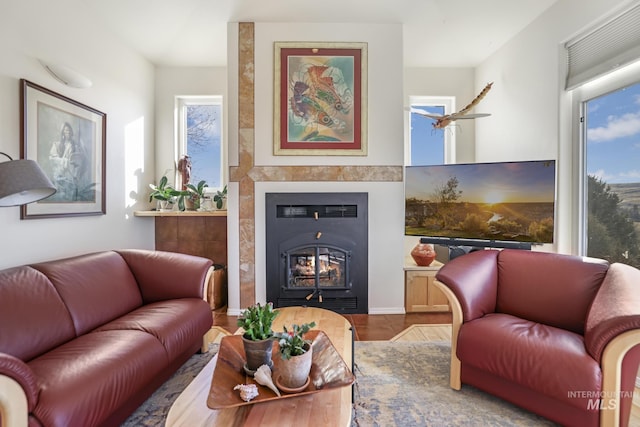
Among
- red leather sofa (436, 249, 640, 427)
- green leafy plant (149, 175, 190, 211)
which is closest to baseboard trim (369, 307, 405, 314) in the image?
red leather sofa (436, 249, 640, 427)

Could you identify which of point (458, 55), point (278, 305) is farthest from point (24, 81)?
point (458, 55)

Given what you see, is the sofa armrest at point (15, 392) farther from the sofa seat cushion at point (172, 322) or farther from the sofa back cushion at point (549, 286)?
the sofa back cushion at point (549, 286)

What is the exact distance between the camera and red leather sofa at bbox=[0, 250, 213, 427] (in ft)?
4.16

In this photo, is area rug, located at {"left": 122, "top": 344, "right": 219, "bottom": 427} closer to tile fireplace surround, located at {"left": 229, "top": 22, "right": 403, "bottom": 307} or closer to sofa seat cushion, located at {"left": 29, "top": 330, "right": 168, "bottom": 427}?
sofa seat cushion, located at {"left": 29, "top": 330, "right": 168, "bottom": 427}

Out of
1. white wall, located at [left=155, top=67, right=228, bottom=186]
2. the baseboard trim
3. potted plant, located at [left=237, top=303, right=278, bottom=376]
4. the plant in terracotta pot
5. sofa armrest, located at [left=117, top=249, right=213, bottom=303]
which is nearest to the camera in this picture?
potted plant, located at [left=237, top=303, right=278, bottom=376]

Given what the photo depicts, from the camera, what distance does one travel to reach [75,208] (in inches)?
102

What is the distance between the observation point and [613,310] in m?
1.56

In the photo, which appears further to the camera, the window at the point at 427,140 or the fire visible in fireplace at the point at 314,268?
the window at the point at 427,140

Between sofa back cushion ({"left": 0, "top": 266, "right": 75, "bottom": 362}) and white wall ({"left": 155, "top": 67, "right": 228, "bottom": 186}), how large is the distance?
7.67 ft

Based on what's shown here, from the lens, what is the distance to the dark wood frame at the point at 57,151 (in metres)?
2.16

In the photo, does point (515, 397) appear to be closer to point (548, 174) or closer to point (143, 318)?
point (548, 174)

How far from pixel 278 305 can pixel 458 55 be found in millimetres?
3561

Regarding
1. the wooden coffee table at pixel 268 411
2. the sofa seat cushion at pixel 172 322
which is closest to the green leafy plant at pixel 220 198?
the sofa seat cushion at pixel 172 322

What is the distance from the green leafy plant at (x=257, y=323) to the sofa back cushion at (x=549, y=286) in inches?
67.1
